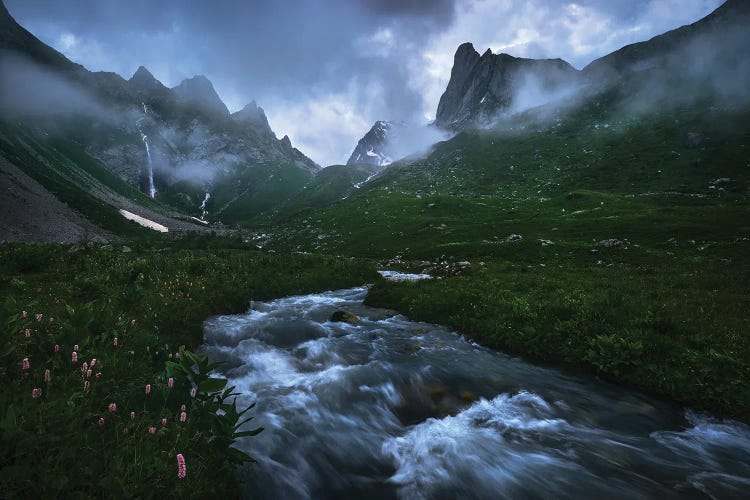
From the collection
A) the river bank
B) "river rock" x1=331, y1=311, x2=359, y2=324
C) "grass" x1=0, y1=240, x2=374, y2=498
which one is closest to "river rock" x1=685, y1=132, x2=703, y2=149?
the river bank

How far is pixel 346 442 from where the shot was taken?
771 centimetres

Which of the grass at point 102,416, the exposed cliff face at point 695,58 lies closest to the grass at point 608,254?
the grass at point 102,416

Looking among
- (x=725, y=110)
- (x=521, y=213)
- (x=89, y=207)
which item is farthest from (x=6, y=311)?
(x=725, y=110)

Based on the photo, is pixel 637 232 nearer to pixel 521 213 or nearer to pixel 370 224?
pixel 521 213

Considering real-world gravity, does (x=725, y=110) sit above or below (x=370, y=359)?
above

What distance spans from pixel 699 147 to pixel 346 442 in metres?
133

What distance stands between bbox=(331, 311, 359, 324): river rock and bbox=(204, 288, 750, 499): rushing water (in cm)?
317

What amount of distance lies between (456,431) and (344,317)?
890cm

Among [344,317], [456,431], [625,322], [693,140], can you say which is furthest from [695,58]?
[456,431]

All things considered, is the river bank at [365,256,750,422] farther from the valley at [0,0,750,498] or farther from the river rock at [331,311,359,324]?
the river rock at [331,311,359,324]

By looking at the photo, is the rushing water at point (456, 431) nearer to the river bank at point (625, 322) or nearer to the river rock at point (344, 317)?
the river bank at point (625, 322)

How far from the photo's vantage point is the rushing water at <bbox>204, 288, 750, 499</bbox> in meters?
6.47

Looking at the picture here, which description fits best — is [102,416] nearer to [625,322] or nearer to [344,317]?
[344,317]

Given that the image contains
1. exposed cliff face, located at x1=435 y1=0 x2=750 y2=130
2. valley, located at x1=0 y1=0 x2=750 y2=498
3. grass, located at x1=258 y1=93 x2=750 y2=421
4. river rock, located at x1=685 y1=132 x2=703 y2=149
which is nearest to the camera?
valley, located at x1=0 y1=0 x2=750 y2=498
